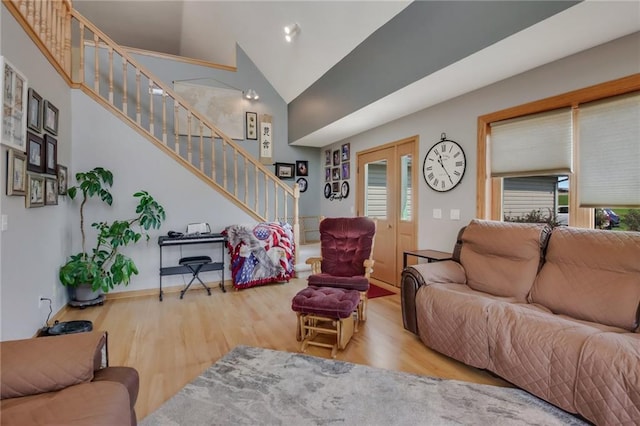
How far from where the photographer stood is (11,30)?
225 cm

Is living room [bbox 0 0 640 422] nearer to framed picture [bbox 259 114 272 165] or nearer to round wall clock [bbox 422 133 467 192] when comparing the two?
round wall clock [bbox 422 133 467 192]

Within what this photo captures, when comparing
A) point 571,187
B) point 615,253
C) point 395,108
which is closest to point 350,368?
point 615,253

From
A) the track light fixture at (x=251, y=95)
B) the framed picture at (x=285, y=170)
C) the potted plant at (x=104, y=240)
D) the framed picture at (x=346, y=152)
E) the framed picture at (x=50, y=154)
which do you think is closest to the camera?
the framed picture at (x=50, y=154)

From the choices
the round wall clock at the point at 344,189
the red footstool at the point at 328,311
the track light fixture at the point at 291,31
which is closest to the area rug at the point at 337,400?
the red footstool at the point at 328,311

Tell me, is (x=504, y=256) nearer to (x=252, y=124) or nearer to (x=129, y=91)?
(x=252, y=124)

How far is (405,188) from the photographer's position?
4.50m

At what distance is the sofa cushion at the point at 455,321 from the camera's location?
7.20 ft

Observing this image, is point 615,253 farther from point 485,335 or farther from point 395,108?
point 395,108

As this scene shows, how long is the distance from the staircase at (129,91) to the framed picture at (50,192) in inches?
47.6

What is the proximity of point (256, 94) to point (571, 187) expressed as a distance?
5.61 m

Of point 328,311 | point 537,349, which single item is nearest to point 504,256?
point 537,349

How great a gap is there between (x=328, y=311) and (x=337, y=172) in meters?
4.02

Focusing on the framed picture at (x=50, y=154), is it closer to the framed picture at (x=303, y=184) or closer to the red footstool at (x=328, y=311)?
the red footstool at (x=328, y=311)

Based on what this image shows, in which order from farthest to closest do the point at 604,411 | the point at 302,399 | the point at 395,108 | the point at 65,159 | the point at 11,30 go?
the point at 395,108
the point at 65,159
the point at 11,30
the point at 302,399
the point at 604,411
